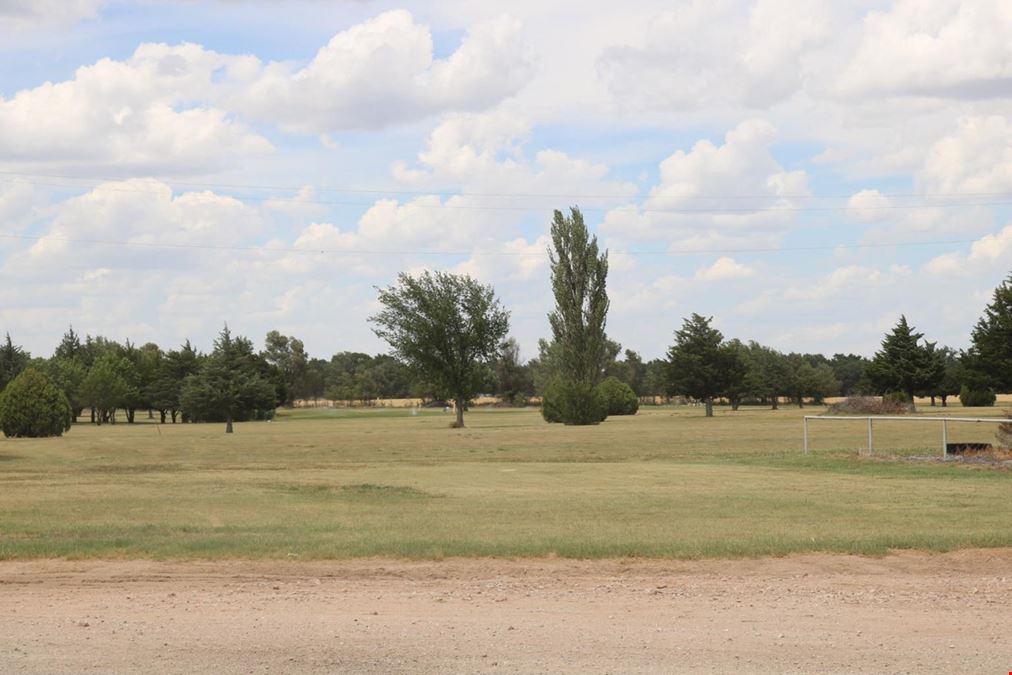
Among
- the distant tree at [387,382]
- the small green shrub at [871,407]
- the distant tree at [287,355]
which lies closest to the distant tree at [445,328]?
the small green shrub at [871,407]

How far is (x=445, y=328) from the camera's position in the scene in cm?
7481

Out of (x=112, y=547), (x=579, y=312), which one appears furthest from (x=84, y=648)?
(x=579, y=312)

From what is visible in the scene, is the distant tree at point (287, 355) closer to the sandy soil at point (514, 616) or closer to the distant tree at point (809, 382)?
the distant tree at point (809, 382)

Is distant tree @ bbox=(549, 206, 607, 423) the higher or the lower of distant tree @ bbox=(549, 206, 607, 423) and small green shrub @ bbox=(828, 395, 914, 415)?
the higher

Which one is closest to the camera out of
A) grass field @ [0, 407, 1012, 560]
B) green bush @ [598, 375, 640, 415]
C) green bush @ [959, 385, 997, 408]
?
grass field @ [0, 407, 1012, 560]

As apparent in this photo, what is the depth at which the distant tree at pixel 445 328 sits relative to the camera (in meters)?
74.6

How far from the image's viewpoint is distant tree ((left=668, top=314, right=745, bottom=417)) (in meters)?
80.4

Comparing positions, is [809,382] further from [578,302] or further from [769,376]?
[578,302]

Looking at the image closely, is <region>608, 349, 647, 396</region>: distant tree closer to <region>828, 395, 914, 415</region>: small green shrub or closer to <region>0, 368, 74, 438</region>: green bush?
<region>828, 395, 914, 415</region>: small green shrub

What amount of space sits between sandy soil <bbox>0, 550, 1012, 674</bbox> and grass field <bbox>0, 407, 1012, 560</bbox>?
106 cm

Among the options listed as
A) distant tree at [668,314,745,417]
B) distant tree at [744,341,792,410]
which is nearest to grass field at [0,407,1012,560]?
distant tree at [668,314,745,417]

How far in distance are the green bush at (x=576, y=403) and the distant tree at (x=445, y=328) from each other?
780cm

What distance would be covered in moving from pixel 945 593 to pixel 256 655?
6257 millimetres

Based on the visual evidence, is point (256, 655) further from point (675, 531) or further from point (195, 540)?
point (675, 531)
